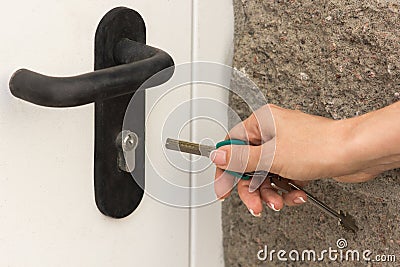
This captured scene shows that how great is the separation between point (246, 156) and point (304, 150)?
0.05 m

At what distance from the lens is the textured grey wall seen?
1.76 feet

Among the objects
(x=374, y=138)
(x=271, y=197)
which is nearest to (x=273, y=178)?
(x=271, y=197)

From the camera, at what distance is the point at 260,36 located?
0.62 m

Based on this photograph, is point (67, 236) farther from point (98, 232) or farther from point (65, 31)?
point (65, 31)

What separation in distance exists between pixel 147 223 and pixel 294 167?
160mm

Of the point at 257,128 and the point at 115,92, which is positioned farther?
the point at 257,128

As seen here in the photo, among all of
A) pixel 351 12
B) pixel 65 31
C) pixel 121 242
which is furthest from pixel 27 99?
pixel 351 12

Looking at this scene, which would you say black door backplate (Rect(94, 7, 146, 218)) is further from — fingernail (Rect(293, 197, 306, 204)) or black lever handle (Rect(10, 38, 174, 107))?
fingernail (Rect(293, 197, 306, 204))

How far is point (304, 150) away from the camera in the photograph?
0.50 m

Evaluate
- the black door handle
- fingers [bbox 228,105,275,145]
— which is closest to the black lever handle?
the black door handle

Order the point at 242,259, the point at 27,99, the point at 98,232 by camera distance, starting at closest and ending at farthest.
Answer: the point at 27,99
the point at 98,232
the point at 242,259

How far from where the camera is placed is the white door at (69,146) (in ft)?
1.45

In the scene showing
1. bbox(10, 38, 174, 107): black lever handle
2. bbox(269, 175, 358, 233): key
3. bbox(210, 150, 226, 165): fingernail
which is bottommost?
bbox(269, 175, 358, 233): key

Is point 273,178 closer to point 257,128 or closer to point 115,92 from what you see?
point 257,128
